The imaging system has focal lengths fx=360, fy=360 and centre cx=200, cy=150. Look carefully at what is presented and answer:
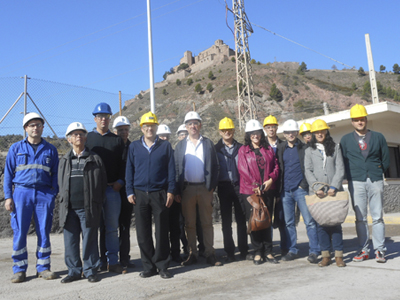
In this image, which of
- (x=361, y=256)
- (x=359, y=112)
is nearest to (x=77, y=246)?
(x=361, y=256)

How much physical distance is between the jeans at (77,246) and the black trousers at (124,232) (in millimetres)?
696

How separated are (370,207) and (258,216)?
1624 mm

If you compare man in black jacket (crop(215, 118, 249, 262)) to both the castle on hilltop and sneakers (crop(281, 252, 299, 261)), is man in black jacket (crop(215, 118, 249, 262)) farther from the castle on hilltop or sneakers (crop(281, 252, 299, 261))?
the castle on hilltop

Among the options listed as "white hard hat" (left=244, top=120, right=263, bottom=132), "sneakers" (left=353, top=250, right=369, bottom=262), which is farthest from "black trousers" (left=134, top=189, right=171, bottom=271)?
"sneakers" (left=353, top=250, right=369, bottom=262)

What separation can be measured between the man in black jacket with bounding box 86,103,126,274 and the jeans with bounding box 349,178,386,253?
3413 millimetres

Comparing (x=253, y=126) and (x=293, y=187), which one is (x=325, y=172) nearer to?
(x=293, y=187)

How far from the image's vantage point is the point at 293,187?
554 centimetres

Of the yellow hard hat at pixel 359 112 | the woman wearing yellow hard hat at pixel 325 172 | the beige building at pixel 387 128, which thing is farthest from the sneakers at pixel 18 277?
the beige building at pixel 387 128

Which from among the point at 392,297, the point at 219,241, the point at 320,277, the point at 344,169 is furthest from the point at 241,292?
the point at 219,241

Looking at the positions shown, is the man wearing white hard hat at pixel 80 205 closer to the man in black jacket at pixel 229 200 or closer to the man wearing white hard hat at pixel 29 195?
the man wearing white hard hat at pixel 29 195

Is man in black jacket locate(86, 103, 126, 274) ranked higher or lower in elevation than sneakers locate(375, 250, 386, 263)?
higher

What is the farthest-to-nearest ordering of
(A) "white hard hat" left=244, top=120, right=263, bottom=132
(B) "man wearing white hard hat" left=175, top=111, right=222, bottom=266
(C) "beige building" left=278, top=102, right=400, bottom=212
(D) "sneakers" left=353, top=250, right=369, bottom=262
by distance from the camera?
(C) "beige building" left=278, top=102, right=400, bottom=212, (A) "white hard hat" left=244, top=120, right=263, bottom=132, (B) "man wearing white hard hat" left=175, top=111, right=222, bottom=266, (D) "sneakers" left=353, top=250, right=369, bottom=262

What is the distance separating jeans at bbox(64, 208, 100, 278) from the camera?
462 cm

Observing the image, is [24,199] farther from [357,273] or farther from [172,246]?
[357,273]
